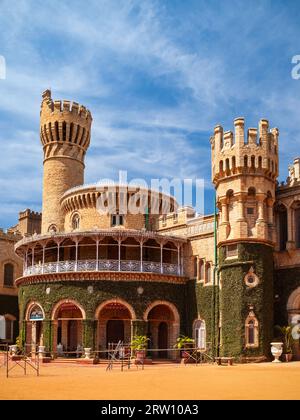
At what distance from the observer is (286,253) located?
123ft

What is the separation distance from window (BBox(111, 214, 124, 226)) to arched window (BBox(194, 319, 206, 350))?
11030mm

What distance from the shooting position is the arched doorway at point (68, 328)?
40.7 meters

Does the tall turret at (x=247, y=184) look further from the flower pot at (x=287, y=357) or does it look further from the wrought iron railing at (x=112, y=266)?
the flower pot at (x=287, y=357)

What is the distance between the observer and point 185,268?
42062mm

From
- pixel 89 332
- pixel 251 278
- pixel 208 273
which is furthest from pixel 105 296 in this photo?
pixel 251 278

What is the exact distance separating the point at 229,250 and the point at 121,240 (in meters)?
7.97

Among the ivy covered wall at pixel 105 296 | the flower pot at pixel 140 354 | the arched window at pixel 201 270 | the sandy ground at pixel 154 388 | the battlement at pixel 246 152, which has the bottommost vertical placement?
the flower pot at pixel 140 354

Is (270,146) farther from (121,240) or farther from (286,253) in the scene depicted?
(121,240)

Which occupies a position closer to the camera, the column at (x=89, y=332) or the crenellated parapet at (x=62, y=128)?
the column at (x=89, y=332)

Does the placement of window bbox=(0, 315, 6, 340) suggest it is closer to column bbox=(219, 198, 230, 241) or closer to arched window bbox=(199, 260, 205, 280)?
arched window bbox=(199, 260, 205, 280)

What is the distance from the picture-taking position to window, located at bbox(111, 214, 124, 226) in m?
46.7

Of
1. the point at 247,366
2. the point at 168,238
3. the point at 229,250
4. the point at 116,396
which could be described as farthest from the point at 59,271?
the point at 116,396

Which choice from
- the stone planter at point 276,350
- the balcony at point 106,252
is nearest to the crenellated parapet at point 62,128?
the balcony at point 106,252

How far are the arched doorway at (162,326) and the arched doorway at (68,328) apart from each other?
5.13 meters
